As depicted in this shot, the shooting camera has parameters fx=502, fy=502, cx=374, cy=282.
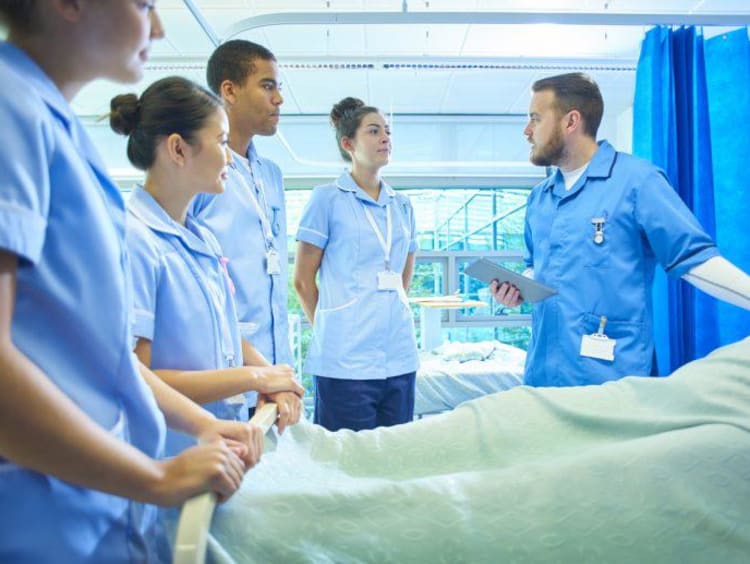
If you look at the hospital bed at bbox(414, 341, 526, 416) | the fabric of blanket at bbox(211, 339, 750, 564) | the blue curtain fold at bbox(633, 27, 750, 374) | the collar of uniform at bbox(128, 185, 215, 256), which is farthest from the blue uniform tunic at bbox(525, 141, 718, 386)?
the hospital bed at bbox(414, 341, 526, 416)

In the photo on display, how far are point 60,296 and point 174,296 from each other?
0.45 metres

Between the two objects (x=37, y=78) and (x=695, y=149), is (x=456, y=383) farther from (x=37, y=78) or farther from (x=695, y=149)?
(x=37, y=78)

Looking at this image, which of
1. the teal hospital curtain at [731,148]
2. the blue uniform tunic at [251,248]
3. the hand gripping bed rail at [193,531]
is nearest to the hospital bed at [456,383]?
the teal hospital curtain at [731,148]

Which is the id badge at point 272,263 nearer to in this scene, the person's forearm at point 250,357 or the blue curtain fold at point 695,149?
the person's forearm at point 250,357

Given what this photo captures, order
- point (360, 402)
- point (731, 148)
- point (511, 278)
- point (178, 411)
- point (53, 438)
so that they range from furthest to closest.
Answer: point (360, 402), point (731, 148), point (511, 278), point (178, 411), point (53, 438)

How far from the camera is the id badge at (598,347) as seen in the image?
1521mm

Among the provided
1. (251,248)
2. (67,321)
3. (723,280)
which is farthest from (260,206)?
(723,280)

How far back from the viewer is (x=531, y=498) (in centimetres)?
82

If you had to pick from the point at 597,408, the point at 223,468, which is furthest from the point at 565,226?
the point at 223,468

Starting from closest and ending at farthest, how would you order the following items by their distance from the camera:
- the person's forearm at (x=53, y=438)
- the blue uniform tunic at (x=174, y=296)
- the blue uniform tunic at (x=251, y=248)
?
the person's forearm at (x=53, y=438) < the blue uniform tunic at (x=174, y=296) < the blue uniform tunic at (x=251, y=248)

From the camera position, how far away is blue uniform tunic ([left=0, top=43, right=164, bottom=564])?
0.48 metres

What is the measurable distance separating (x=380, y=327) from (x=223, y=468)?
1310 mm

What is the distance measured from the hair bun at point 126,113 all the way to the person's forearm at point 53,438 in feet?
2.40

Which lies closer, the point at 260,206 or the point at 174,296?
the point at 174,296
